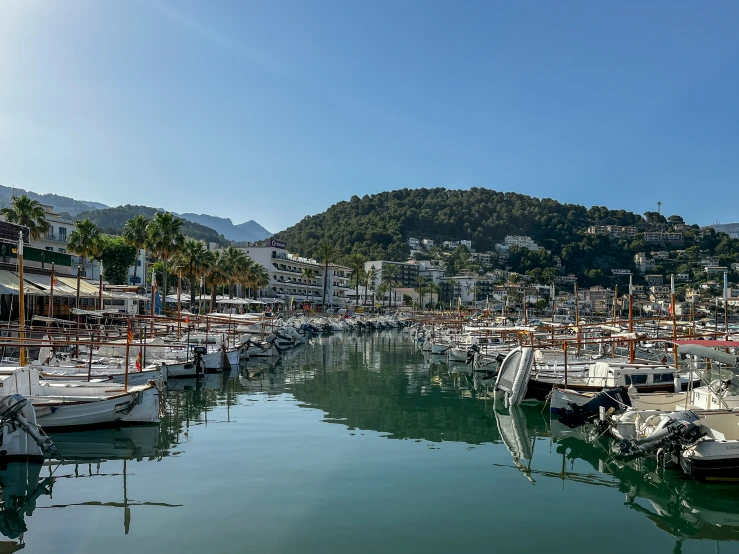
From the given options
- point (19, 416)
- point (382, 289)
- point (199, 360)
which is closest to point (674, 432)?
point (19, 416)

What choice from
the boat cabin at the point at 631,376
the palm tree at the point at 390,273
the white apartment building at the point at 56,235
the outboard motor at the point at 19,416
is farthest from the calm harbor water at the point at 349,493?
the palm tree at the point at 390,273

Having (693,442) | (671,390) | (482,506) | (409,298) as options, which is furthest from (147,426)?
(409,298)

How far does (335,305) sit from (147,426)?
419 feet

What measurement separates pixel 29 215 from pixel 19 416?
4557 centimetres

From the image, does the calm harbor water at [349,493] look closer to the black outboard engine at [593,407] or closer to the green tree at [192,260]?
the black outboard engine at [593,407]

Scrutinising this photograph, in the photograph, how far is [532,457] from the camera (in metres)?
21.2

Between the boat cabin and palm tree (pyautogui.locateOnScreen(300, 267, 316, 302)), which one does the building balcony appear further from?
the boat cabin

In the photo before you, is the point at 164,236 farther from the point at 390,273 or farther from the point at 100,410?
the point at 390,273

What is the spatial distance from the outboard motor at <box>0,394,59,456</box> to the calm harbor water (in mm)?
939

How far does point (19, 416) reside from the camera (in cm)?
1831

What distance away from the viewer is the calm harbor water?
531 inches

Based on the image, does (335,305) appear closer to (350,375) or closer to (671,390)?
(350,375)

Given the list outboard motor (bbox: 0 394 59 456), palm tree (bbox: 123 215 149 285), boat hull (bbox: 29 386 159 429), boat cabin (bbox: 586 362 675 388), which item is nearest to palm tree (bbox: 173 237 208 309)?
palm tree (bbox: 123 215 149 285)

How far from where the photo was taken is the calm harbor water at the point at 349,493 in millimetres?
13484
